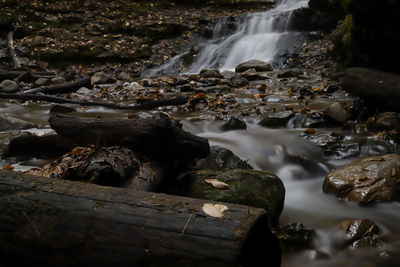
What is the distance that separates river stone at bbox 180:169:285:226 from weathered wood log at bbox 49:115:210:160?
0.25m

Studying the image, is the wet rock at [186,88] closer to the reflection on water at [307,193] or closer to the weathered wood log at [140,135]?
the reflection on water at [307,193]

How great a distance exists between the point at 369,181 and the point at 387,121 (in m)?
1.92

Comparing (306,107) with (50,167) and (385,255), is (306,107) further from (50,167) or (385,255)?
(50,167)

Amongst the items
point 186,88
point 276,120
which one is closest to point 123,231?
point 276,120

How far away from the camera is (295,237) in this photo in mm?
2471

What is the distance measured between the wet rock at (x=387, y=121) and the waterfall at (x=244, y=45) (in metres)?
8.87

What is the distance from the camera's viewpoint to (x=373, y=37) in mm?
5598

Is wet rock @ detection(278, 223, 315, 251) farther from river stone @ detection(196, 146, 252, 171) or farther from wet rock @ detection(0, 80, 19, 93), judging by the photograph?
wet rock @ detection(0, 80, 19, 93)

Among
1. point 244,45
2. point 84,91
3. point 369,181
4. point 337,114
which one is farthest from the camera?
point 244,45

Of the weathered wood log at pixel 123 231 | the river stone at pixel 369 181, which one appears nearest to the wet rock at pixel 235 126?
the river stone at pixel 369 181

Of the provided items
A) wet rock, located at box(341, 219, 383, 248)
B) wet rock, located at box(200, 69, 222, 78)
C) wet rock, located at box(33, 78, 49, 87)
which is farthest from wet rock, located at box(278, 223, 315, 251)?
wet rock, located at box(33, 78, 49, 87)

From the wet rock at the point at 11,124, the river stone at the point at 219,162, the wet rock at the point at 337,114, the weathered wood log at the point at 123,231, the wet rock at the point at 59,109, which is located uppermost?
the weathered wood log at the point at 123,231

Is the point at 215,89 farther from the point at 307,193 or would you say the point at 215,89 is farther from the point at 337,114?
the point at 307,193

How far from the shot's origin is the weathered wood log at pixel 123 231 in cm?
131
